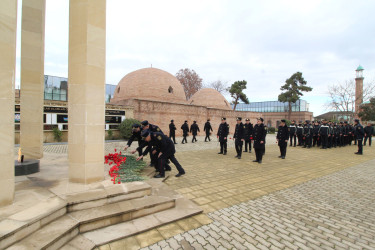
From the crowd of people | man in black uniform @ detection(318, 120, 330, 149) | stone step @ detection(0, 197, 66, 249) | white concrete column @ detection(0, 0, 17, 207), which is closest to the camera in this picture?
stone step @ detection(0, 197, 66, 249)

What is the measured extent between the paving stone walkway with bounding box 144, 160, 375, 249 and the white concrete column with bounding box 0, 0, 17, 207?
8.32ft

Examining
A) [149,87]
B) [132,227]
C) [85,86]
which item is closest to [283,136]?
[132,227]

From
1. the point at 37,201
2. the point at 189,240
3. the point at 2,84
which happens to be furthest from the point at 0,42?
the point at 189,240

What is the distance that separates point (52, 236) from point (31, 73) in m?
5.84

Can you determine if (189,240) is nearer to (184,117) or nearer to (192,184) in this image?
(192,184)

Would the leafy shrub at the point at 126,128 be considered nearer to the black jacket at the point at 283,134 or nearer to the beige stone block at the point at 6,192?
the black jacket at the point at 283,134

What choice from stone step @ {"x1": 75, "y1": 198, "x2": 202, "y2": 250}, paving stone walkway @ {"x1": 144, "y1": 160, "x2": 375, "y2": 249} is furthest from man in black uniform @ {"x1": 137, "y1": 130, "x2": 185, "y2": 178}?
paving stone walkway @ {"x1": 144, "y1": 160, "x2": 375, "y2": 249}

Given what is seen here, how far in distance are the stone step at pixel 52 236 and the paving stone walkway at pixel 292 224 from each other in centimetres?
112

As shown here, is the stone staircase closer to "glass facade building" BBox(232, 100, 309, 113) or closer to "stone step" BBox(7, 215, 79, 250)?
"stone step" BBox(7, 215, 79, 250)

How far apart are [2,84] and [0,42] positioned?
639mm

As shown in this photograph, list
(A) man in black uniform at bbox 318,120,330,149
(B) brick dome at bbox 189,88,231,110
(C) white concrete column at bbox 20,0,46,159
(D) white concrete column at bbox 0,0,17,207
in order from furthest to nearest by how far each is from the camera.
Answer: (B) brick dome at bbox 189,88,231,110, (A) man in black uniform at bbox 318,120,330,149, (C) white concrete column at bbox 20,0,46,159, (D) white concrete column at bbox 0,0,17,207

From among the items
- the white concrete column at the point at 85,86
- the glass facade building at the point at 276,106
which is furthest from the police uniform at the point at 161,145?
the glass facade building at the point at 276,106

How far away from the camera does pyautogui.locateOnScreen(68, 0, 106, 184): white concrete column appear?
13.2 feet

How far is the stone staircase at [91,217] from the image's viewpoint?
7.85 feet
